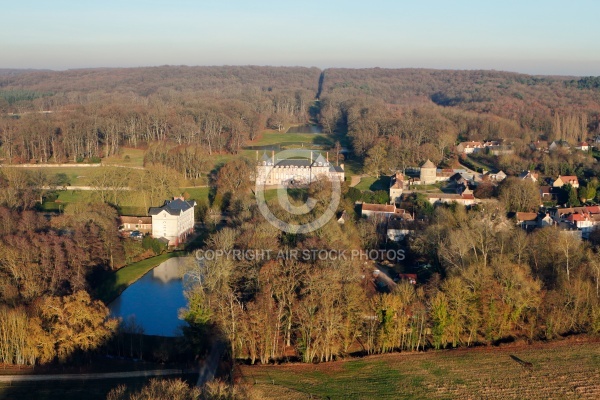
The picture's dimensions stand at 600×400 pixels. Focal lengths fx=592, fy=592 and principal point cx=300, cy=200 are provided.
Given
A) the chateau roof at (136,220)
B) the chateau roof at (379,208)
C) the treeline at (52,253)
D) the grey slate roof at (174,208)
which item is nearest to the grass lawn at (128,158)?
the chateau roof at (136,220)

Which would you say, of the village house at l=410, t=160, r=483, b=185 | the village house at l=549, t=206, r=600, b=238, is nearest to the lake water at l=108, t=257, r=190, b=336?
the village house at l=549, t=206, r=600, b=238

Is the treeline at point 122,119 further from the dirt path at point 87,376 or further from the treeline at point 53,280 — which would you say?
→ the dirt path at point 87,376

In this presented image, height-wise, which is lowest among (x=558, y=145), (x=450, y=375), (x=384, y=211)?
(x=450, y=375)

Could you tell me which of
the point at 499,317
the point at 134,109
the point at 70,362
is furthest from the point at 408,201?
the point at 134,109

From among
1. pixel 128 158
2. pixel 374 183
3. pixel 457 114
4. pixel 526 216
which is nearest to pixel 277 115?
pixel 457 114

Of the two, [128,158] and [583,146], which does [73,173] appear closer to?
[128,158]

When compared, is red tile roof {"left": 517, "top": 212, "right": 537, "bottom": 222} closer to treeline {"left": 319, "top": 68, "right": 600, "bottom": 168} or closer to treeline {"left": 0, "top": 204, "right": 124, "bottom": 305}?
treeline {"left": 319, "top": 68, "right": 600, "bottom": 168}
